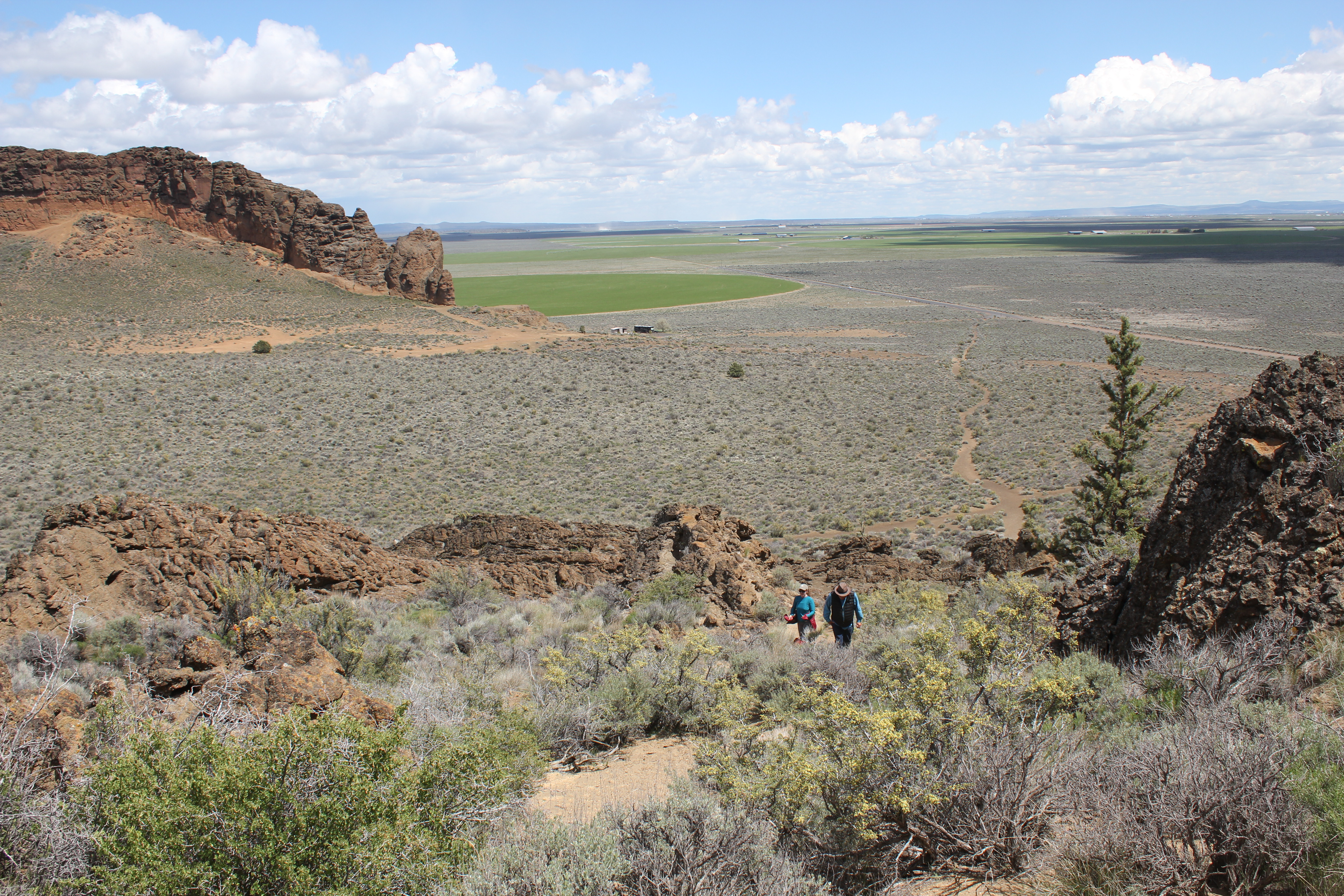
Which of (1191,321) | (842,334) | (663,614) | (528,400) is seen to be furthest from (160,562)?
(1191,321)

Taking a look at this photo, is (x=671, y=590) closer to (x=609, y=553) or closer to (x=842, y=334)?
(x=609, y=553)

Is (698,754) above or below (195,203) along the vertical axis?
Answer: below

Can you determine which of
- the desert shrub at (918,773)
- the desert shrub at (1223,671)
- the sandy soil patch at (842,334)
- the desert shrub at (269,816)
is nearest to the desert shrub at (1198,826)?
the desert shrub at (918,773)

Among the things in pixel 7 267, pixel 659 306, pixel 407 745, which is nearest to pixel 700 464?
pixel 407 745

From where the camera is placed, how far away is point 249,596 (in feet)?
28.4

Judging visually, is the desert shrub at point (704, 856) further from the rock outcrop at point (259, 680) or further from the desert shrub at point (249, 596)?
the desert shrub at point (249, 596)

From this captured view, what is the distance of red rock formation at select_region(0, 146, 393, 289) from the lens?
155ft

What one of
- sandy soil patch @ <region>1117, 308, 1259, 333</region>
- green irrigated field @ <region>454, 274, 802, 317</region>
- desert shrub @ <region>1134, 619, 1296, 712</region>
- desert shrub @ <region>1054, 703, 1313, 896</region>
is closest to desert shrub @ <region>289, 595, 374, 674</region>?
desert shrub @ <region>1054, 703, 1313, 896</region>

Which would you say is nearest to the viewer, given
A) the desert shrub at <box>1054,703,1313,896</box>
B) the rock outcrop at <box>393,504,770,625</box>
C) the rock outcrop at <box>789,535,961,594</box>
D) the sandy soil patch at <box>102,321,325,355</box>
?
the desert shrub at <box>1054,703,1313,896</box>

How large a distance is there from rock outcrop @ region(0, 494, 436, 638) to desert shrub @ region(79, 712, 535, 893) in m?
5.94

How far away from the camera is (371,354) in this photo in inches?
1527

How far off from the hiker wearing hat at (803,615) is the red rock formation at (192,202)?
4867 cm

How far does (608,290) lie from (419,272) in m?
47.2

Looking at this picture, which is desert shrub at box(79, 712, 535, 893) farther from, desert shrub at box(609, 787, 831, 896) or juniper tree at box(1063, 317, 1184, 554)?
juniper tree at box(1063, 317, 1184, 554)
